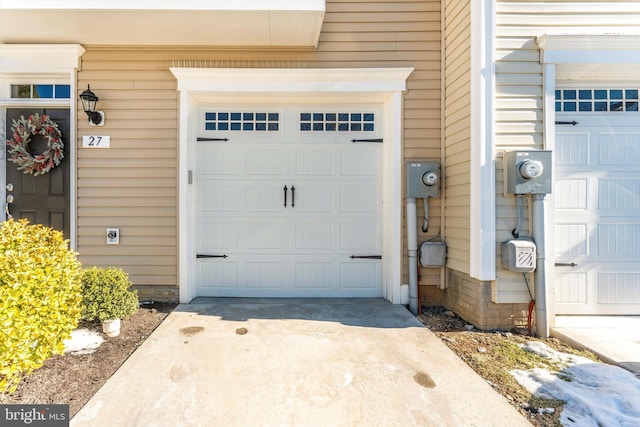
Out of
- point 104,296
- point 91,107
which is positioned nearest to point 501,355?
point 104,296

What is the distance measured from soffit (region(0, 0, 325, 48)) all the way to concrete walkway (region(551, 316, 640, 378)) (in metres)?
3.47

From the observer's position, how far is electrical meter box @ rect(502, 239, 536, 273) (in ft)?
8.50

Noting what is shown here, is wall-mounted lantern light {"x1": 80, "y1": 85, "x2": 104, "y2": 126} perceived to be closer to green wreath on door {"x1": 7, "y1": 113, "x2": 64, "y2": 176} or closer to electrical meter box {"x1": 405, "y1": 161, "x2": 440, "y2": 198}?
green wreath on door {"x1": 7, "y1": 113, "x2": 64, "y2": 176}

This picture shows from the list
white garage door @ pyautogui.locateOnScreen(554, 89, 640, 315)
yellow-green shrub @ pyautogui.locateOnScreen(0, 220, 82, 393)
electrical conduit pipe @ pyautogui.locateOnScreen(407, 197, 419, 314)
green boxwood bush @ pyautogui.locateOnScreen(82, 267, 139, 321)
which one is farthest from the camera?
electrical conduit pipe @ pyautogui.locateOnScreen(407, 197, 419, 314)

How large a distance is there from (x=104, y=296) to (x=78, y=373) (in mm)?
597

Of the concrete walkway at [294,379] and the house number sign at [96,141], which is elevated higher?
the house number sign at [96,141]

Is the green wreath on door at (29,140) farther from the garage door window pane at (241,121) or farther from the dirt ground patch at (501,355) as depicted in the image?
the dirt ground patch at (501,355)

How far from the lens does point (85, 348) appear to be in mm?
2344

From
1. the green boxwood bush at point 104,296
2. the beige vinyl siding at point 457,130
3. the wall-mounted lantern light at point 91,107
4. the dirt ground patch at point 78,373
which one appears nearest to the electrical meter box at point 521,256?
the beige vinyl siding at point 457,130

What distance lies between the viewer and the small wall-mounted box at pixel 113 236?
3.39 meters

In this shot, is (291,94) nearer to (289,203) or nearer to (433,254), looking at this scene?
(289,203)

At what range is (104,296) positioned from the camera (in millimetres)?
2480

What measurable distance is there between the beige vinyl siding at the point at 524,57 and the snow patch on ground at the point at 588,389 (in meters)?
0.69

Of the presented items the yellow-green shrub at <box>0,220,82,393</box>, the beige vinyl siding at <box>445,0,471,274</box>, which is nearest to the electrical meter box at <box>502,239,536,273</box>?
the beige vinyl siding at <box>445,0,471,274</box>
